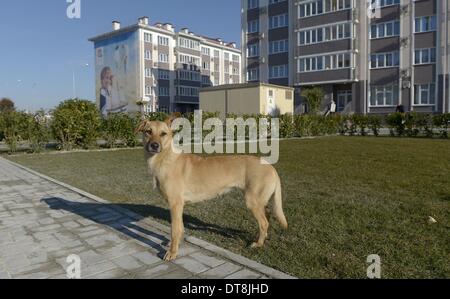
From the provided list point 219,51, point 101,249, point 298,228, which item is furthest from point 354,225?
point 219,51

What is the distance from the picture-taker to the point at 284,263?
3.90 meters

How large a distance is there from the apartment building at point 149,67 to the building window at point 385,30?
38123mm

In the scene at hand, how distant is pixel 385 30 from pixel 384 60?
3395 millimetres

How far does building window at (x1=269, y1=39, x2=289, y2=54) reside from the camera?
47000 millimetres

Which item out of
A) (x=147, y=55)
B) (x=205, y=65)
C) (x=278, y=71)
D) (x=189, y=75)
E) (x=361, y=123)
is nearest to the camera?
(x=361, y=123)

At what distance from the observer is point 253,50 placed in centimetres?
5034

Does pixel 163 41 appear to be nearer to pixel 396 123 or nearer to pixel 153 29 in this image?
pixel 153 29

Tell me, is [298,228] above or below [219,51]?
below

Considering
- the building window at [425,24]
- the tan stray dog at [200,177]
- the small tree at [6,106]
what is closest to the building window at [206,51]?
the small tree at [6,106]

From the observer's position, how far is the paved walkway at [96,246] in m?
3.77

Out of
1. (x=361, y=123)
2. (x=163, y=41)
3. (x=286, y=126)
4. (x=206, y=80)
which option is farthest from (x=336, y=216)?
(x=206, y=80)

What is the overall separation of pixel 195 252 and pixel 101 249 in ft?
4.08
